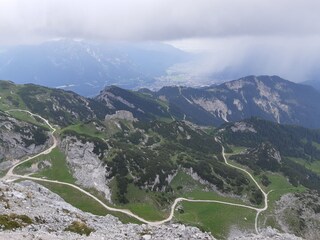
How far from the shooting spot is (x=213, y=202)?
188 metres

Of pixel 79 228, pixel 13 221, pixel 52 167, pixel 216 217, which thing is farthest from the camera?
pixel 52 167

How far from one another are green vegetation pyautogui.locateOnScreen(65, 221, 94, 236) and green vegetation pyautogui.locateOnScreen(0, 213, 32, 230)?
5.71 metres

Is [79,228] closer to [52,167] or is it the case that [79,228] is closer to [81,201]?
[81,201]

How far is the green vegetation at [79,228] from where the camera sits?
2228 inches

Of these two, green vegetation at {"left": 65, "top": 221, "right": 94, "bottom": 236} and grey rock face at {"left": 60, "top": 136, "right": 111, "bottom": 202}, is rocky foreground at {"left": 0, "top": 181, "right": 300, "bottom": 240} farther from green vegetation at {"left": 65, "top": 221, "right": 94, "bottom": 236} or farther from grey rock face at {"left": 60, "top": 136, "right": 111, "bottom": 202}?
grey rock face at {"left": 60, "top": 136, "right": 111, "bottom": 202}

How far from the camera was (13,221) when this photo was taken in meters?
53.0

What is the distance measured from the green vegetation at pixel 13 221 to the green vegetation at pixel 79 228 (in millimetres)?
5707

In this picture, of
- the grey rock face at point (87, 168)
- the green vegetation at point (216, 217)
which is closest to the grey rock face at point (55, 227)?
the green vegetation at point (216, 217)

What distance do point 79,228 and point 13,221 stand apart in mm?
9277

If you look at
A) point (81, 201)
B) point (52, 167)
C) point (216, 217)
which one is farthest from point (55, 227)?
point (52, 167)

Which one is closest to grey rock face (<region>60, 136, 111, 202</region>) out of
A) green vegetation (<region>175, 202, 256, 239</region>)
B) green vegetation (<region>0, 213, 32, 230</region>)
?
green vegetation (<region>175, 202, 256, 239</region>)

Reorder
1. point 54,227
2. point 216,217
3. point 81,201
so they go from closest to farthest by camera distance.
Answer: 1. point 54,227
2. point 81,201
3. point 216,217

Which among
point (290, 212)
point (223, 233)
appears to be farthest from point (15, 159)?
point (290, 212)

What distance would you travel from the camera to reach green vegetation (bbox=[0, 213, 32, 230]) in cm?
5116
